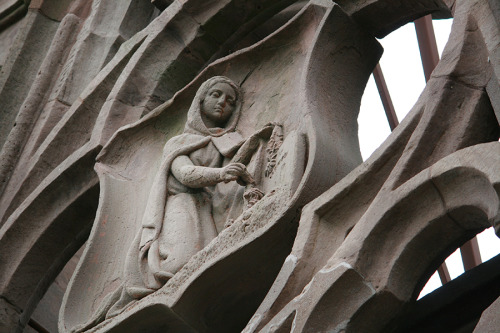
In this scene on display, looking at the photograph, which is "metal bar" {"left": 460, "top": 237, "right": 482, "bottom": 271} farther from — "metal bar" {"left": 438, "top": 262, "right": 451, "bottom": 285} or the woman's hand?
the woman's hand

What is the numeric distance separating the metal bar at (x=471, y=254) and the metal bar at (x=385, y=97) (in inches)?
44.9

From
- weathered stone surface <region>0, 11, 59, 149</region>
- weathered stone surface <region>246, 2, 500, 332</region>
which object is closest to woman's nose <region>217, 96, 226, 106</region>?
weathered stone surface <region>246, 2, 500, 332</region>

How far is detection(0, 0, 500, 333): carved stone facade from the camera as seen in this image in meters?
3.92

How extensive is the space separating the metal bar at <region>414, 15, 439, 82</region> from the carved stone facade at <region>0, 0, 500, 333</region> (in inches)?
90.6

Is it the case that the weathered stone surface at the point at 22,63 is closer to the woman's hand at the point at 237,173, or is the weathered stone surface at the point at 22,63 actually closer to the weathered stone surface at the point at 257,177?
the weathered stone surface at the point at 257,177

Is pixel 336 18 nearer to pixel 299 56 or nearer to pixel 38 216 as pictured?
pixel 299 56

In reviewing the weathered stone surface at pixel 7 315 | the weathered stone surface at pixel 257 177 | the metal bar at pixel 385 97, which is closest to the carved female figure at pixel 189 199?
the weathered stone surface at pixel 257 177

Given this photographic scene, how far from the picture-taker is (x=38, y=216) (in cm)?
638

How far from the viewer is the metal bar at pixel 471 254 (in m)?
8.64

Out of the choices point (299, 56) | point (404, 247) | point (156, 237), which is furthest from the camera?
point (299, 56)

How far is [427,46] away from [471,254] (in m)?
1.61

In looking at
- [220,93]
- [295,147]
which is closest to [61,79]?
[220,93]

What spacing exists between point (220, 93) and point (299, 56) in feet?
1.40

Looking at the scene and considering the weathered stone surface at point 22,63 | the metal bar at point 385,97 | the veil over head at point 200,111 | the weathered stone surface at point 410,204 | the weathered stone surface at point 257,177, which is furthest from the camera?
the metal bar at point 385,97
